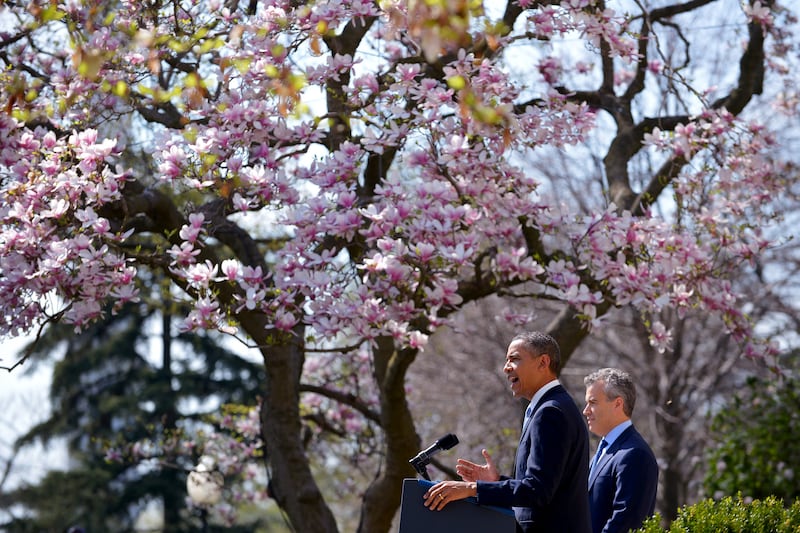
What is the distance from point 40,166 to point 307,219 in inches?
58.2

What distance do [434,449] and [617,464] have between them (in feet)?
4.17

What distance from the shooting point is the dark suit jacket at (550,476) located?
4.07 m

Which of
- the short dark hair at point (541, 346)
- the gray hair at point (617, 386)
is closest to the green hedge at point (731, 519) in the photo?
the gray hair at point (617, 386)

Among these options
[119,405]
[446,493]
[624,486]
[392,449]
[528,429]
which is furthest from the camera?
[119,405]

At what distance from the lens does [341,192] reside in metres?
6.07

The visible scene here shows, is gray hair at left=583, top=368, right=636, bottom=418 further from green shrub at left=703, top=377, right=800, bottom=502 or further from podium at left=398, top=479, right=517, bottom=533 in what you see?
green shrub at left=703, top=377, right=800, bottom=502

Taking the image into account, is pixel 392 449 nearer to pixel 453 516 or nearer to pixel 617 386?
pixel 617 386

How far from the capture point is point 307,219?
5.92m

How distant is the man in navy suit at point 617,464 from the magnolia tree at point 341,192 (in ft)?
3.64

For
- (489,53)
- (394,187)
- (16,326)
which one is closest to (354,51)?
(489,53)

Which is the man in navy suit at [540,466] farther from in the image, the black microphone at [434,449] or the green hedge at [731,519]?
the green hedge at [731,519]

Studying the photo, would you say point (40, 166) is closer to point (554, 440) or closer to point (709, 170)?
point (554, 440)

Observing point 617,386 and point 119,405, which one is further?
point 119,405

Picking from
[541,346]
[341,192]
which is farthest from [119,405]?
[541,346]
